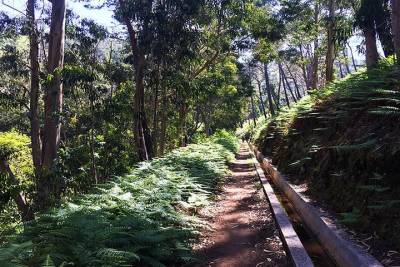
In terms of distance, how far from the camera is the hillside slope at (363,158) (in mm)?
5277

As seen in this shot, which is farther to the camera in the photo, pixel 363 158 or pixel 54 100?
pixel 54 100

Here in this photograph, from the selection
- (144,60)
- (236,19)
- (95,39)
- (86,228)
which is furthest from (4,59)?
(86,228)

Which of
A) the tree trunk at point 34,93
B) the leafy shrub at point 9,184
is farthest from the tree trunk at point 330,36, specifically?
the leafy shrub at point 9,184

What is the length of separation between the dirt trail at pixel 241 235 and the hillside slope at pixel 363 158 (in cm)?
111

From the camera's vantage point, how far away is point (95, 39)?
20.1 meters

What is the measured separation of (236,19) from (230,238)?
1477cm

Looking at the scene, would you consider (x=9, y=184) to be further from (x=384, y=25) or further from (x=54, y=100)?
(x=384, y=25)

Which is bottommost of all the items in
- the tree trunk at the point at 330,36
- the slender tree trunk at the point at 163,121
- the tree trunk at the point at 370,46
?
the slender tree trunk at the point at 163,121

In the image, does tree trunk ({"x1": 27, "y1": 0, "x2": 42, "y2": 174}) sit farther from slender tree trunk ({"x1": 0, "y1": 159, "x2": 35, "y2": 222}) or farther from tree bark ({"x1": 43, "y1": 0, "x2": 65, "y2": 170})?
tree bark ({"x1": 43, "y1": 0, "x2": 65, "y2": 170})

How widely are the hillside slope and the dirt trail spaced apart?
3.65 feet

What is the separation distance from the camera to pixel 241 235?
23.6ft

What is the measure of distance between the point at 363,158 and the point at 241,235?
246cm

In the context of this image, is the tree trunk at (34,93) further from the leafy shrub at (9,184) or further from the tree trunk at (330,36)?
the tree trunk at (330,36)

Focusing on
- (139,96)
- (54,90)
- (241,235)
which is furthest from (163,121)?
(241,235)
